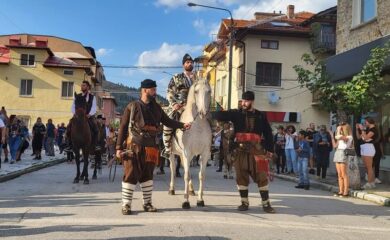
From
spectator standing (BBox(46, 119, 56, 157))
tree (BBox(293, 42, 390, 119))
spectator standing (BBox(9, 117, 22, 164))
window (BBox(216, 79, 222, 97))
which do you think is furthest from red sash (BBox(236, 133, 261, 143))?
window (BBox(216, 79, 222, 97))

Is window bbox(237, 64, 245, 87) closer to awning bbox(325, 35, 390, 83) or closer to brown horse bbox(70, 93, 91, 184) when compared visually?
awning bbox(325, 35, 390, 83)

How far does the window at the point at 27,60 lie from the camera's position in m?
55.7

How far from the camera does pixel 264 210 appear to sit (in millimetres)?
9359

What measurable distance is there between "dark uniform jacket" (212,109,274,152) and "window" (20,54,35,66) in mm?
50091

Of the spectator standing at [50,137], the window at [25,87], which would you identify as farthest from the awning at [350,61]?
the window at [25,87]

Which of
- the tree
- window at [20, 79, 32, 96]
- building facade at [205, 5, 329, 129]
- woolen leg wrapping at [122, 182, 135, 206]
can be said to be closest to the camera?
woolen leg wrapping at [122, 182, 135, 206]

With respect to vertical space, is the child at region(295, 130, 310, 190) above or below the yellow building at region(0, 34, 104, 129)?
below

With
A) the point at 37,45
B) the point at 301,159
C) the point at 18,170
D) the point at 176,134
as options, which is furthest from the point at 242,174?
the point at 37,45

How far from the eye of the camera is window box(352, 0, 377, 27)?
61.9ft

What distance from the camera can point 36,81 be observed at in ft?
185

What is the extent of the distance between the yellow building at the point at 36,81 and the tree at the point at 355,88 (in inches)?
1790

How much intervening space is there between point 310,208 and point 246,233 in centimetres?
340

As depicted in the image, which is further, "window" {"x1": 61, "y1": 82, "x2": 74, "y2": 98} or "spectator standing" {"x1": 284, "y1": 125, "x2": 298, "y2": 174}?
"window" {"x1": 61, "y1": 82, "x2": 74, "y2": 98}

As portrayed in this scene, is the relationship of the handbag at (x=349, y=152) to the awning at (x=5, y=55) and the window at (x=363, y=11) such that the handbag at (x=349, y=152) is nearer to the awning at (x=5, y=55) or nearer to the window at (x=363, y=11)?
the window at (x=363, y=11)
